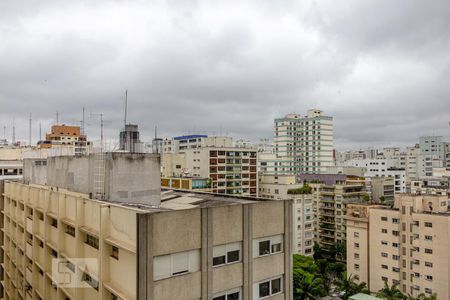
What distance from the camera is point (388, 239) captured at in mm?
63938

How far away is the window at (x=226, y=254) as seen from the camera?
15.7 meters

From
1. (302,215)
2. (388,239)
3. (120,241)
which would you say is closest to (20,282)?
(120,241)

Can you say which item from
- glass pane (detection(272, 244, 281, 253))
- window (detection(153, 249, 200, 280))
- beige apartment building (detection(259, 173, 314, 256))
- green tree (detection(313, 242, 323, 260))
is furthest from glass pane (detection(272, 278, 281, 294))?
green tree (detection(313, 242, 323, 260))

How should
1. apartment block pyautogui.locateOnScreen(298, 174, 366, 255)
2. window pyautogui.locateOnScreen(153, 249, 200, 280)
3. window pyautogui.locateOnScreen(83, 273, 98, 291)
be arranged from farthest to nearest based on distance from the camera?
apartment block pyautogui.locateOnScreen(298, 174, 366, 255), window pyautogui.locateOnScreen(83, 273, 98, 291), window pyautogui.locateOnScreen(153, 249, 200, 280)

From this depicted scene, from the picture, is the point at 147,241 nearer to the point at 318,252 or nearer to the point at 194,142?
the point at 318,252

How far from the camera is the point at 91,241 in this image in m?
17.5

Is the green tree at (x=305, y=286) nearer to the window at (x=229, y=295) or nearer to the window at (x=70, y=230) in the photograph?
the window at (x=229, y=295)

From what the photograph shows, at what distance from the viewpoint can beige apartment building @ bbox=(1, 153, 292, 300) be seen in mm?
14062

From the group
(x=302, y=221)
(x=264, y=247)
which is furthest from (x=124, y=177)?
(x=302, y=221)

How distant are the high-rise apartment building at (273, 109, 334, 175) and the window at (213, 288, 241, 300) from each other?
143 meters

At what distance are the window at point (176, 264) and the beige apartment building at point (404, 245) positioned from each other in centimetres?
5424

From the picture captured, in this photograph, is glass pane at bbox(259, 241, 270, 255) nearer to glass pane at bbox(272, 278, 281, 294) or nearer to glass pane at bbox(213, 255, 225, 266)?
glass pane at bbox(272, 278, 281, 294)

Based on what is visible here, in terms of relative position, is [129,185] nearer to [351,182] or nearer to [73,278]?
[73,278]

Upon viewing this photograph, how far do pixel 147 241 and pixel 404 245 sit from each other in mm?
59603
